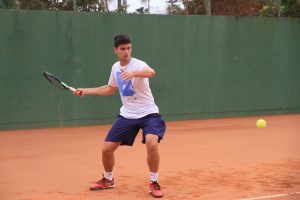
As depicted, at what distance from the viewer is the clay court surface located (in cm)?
536

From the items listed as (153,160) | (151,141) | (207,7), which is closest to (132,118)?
(151,141)

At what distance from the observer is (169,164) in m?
7.01

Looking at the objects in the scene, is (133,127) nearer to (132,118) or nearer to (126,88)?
(132,118)

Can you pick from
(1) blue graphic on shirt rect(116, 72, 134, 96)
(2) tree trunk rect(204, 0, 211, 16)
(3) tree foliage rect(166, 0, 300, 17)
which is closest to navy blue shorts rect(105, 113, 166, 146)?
(1) blue graphic on shirt rect(116, 72, 134, 96)

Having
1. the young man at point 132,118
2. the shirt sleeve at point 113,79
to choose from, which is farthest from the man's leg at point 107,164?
the shirt sleeve at point 113,79

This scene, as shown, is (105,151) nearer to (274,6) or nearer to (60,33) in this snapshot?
(60,33)

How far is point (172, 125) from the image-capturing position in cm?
1193

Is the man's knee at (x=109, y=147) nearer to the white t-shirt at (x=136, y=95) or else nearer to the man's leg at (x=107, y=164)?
the man's leg at (x=107, y=164)

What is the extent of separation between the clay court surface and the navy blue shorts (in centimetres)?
53

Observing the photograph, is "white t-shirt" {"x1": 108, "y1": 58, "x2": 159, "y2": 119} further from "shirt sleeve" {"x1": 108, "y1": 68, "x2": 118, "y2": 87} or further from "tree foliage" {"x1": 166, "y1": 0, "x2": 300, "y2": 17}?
"tree foliage" {"x1": 166, "y1": 0, "x2": 300, "y2": 17}

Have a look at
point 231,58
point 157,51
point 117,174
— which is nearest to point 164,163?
point 117,174

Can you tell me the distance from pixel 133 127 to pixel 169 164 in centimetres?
177

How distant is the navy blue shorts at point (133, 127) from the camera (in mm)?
5281

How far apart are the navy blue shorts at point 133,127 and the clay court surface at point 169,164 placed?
525mm
